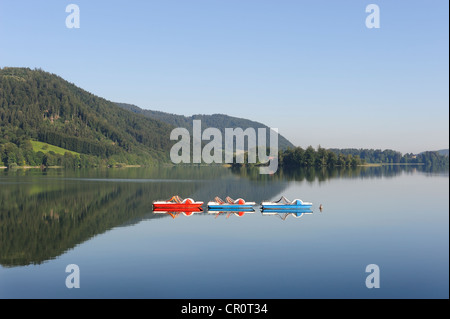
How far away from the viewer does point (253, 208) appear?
7831 cm

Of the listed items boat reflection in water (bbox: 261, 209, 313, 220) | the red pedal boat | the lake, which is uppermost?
the red pedal boat

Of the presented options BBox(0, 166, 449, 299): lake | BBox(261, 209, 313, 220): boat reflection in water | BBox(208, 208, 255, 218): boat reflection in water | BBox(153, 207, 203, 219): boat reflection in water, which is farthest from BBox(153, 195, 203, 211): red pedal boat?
BBox(261, 209, 313, 220): boat reflection in water

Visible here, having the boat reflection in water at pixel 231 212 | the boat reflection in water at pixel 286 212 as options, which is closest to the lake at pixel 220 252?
the boat reflection in water at pixel 231 212

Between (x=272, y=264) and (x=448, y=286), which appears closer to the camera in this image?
(x=448, y=286)

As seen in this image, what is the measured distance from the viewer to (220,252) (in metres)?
44.0

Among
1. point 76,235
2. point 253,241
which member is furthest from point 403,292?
point 76,235

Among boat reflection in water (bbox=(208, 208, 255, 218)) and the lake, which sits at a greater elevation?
boat reflection in water (bbox=(208, 208, 255, 218))

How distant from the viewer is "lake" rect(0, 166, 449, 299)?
32438 mm

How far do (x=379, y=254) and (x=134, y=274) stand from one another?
26.3m

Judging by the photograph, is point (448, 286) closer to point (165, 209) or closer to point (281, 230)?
point (281, 230)

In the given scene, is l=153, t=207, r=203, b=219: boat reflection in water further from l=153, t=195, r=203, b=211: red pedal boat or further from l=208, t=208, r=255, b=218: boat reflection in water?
l=208, t=208, r=255, b=218: boat reflection in water
